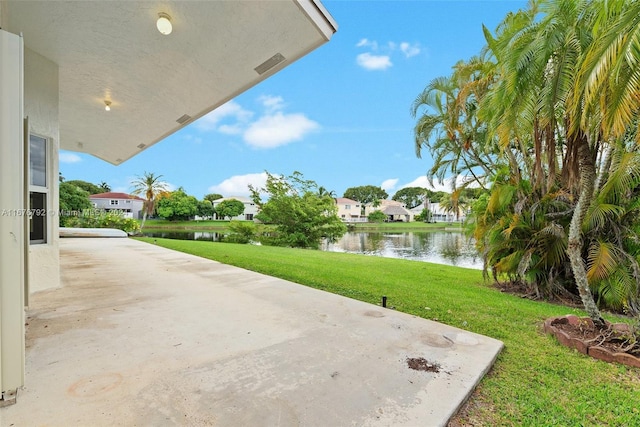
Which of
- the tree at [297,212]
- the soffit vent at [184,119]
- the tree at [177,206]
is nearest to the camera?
the soffit vent at [184,119]

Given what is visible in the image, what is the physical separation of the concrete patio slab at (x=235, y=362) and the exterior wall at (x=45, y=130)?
0.40 m

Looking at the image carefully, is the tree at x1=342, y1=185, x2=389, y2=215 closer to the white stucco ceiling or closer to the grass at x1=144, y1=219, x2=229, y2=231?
the grass at x1=144, y1=219, x2=229, y2=231

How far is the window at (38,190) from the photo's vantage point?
13.7ft

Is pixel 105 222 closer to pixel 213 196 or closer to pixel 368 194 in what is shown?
pixel 213 196

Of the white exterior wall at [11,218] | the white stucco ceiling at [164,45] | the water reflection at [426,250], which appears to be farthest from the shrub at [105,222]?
the white exterior wall at [11,218]

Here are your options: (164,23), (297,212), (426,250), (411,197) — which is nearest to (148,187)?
(297,212)

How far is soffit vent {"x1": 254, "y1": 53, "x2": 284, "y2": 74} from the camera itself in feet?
12.9

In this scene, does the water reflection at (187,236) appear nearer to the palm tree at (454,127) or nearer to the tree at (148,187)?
the tree at (148,187)

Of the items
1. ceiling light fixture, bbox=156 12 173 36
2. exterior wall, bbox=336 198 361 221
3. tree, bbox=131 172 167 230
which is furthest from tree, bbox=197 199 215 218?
ceiling light fixture, bbox=156 12 173 36

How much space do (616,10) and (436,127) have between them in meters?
5.53

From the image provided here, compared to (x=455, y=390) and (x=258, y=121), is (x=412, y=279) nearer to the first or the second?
(x=455, y=390)

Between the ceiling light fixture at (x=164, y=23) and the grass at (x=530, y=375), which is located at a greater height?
the ceiling light fixture at (x=164, y=23)

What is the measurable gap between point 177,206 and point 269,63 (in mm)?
39886

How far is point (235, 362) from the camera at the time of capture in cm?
240
